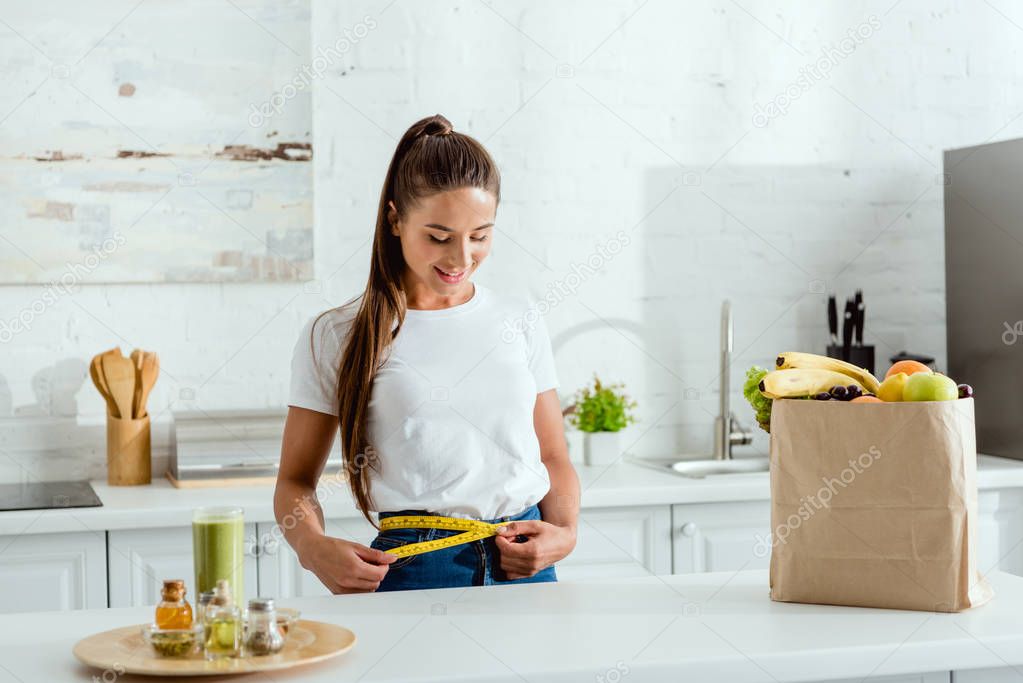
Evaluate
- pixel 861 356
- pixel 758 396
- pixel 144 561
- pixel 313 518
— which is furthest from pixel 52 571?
pixel 861 356

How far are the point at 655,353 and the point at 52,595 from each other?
5.54ft

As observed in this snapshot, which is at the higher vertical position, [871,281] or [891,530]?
[871,281]

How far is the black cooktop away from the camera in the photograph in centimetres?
248

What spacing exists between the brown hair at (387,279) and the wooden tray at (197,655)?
1.52 ft

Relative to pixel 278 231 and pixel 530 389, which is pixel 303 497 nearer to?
pixel 530 389

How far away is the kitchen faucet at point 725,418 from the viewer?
323cm

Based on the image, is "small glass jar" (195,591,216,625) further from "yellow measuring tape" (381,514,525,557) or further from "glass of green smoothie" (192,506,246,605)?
"yellow measuring tape" (381,514,525,557)

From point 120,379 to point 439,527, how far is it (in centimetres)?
141

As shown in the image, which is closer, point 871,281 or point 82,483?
point 82,483

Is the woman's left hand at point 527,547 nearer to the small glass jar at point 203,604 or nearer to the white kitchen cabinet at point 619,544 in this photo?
the small glass jar at point 203,604

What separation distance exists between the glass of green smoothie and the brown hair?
1.48 ft

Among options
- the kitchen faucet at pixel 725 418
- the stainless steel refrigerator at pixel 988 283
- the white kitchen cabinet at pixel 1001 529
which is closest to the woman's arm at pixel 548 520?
the kitchen faucet at pixel 725 418

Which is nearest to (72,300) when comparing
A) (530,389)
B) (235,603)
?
(530,389)

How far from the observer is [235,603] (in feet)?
4.12
